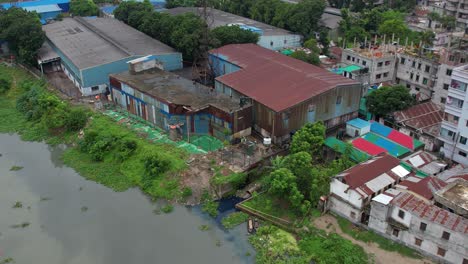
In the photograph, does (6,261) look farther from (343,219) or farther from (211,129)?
(343,219)

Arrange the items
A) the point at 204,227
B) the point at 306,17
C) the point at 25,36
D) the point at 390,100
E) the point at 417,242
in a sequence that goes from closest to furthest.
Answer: the point at 417,242 → the point at 204,227 → the point at 390,100 → the point at 25,36 → the point at 306,17

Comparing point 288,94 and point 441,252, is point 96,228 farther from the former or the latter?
point 441,252

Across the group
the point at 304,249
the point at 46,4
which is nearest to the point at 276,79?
the point at 304,249

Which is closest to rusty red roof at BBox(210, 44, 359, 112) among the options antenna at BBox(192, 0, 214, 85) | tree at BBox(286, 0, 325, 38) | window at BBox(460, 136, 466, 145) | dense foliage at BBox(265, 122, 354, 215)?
antenna at BBox(192, 0, 214, 85)

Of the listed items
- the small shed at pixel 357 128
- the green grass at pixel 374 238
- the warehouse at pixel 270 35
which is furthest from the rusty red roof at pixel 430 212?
the warehouse at pixel 270 35

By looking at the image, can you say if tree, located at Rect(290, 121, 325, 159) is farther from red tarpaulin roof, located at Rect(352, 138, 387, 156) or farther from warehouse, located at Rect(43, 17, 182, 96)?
warehouse, located at Rect(43, 17, 182, 96)
